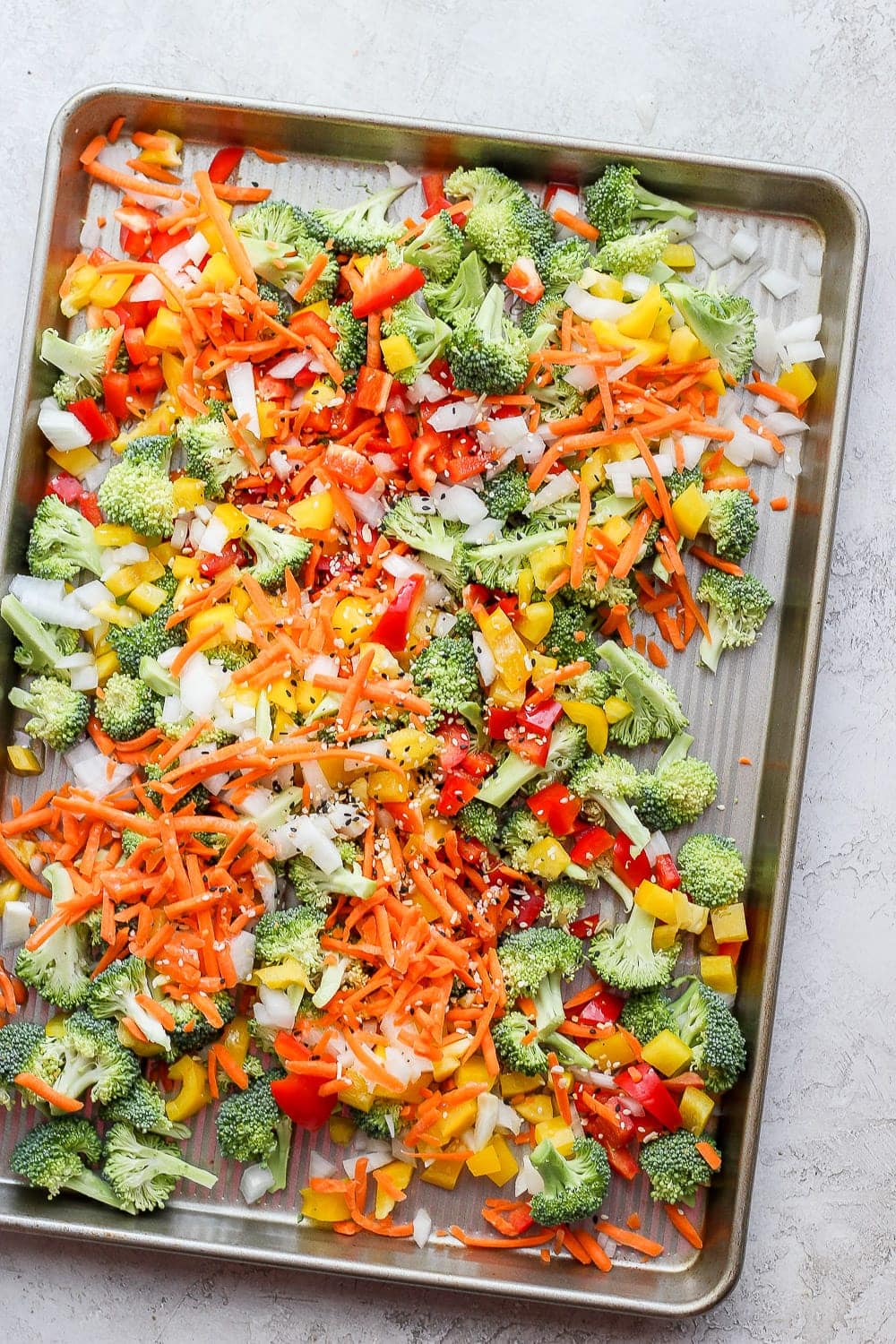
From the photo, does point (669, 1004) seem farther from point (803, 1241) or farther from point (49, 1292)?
point (49, 1292)

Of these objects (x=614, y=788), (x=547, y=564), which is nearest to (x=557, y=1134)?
(x=614, y=788)

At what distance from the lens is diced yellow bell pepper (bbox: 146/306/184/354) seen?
2.62 meters

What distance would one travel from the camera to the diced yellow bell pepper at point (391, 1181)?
2621mm

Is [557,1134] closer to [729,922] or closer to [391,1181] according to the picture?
[391,1181]

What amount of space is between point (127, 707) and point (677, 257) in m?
1.70

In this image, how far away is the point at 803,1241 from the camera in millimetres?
2770

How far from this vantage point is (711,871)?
261 centimetres

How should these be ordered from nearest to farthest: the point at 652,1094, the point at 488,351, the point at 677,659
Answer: the point at 488,351 → the point at 652,1094 → the point at 677,659

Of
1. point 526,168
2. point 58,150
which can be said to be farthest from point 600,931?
point 58,150

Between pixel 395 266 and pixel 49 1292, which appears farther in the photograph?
pixel 49 1292

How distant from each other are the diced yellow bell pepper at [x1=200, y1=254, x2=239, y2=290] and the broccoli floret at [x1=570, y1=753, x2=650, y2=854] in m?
1.40

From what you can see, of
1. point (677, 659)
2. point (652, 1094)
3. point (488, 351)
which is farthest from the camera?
point (677, 659)

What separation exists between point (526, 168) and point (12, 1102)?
2.55 metres

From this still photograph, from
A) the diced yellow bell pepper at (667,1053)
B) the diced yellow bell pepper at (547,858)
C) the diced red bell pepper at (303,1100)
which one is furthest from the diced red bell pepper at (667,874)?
the diced red bell pepper at (303,1100)
